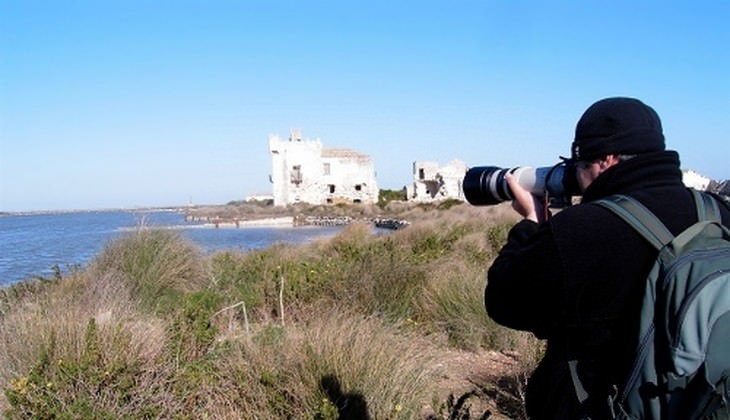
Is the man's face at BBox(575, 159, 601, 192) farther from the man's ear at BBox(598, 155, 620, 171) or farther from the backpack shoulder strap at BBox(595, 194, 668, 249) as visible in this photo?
the backpack shoulder strap at BBox(595, 194, 668, 249)

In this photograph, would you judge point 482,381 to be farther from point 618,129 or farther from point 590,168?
point 618,129

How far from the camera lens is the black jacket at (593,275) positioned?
1.55 m

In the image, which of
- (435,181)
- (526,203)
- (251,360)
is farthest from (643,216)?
(435,181)

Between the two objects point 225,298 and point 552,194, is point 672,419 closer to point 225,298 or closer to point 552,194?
point 552,194

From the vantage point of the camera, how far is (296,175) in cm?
5734

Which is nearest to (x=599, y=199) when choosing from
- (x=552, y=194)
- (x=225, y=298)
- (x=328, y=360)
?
(x=552, y=194)

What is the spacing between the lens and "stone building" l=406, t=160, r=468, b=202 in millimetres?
49734

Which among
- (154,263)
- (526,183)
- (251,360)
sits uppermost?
(526,183)

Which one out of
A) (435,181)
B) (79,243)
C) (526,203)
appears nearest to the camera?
(526,203)

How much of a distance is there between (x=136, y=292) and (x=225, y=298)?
4.63 feet

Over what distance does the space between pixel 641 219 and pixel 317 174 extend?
56.5 metres

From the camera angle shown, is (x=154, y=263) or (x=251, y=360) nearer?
(x=251, y=360)

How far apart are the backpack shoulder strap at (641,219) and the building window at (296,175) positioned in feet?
183

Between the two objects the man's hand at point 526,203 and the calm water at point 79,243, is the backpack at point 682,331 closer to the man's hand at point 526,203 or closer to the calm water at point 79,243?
the man's hand at point 526,203
